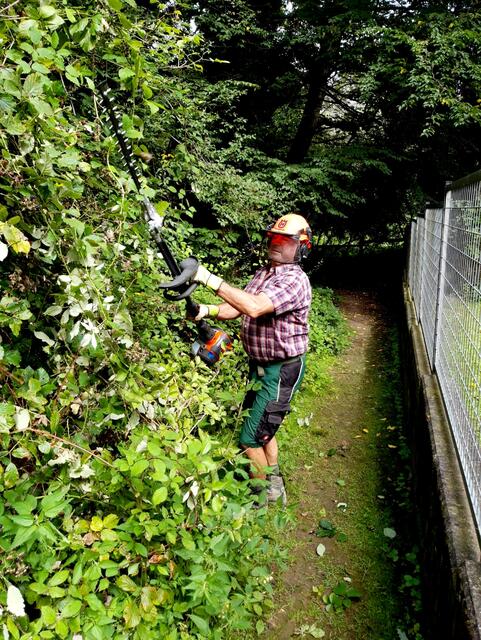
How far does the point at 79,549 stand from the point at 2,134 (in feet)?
4.85

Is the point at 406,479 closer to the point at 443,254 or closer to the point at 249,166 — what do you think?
the point at 443,254

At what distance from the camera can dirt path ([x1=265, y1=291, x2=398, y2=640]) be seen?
2.90 m

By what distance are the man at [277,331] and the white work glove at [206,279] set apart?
0.42 meters

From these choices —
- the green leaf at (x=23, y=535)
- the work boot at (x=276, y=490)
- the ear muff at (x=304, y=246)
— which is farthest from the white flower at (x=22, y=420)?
the work boot at (x=276, y=490)

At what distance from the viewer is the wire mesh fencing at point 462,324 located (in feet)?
8.70

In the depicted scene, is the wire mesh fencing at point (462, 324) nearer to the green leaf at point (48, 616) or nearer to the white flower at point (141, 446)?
the white flower at point (141, 446)

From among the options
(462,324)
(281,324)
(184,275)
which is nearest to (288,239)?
(281,324)

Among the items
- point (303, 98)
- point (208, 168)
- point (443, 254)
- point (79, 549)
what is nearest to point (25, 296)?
point (79, 549)

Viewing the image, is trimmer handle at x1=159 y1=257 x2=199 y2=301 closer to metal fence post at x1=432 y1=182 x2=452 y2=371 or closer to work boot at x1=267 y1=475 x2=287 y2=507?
work boot at x1=267 y1=475 x2=287 y2=507

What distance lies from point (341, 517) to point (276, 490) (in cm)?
55

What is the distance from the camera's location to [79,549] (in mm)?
1836

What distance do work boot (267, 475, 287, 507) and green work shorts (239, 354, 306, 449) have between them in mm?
430

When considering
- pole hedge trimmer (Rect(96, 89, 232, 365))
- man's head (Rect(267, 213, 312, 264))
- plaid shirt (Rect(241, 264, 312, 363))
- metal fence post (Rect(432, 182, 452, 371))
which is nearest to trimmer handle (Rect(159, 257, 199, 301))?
pole hedge trimmer (Rect(96, 89, 232, 365))

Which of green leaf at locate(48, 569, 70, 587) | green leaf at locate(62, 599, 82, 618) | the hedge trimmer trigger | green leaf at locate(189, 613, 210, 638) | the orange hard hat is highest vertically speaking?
the orange hard hat
